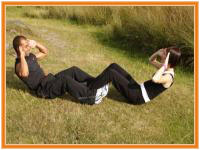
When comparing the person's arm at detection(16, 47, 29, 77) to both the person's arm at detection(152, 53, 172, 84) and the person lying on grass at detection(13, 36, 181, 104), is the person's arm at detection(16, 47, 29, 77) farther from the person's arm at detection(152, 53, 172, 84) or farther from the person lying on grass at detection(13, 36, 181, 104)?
the person's arm at detection(152, 53, 172, 84)

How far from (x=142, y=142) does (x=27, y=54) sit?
8.26 ft

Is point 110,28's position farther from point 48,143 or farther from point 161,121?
point 48,143

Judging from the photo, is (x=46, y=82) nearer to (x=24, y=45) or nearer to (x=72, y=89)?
(x=72, y=89)

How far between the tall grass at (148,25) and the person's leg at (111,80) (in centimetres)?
288

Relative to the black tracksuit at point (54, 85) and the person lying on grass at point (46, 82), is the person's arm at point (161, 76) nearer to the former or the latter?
the person lying on grass at point (46, 82)

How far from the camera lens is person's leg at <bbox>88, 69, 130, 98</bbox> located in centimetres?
618

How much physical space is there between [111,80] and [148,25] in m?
4.19

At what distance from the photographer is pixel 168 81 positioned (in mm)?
6051

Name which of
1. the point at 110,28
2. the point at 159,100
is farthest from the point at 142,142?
the point at 110,28

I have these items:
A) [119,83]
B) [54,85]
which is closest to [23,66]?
[54,85]

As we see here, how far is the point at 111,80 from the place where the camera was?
20.5ft

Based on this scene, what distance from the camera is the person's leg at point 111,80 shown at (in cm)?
618

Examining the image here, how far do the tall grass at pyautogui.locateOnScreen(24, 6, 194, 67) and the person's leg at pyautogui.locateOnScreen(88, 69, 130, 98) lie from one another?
288 centimetres

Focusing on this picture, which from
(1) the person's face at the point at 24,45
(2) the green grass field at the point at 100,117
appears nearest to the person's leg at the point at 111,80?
(2) the green grass field at the point at 100,117
